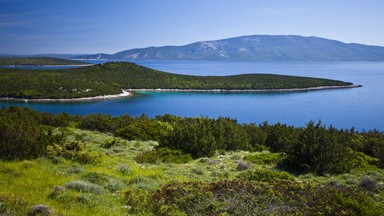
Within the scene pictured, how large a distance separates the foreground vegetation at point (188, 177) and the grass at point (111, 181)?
1.0 inches

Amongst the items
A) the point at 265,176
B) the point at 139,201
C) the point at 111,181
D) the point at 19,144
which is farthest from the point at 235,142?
the point at 139,201

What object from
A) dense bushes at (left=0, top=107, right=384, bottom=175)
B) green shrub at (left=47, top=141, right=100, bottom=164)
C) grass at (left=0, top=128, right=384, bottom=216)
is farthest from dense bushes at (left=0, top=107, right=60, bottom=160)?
grass at (left=0, top=128, right=384, bottom=216)

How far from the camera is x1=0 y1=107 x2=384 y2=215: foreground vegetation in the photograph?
7102mm

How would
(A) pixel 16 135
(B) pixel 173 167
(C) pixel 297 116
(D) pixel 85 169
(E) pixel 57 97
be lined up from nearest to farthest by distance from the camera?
(D) pixel 85 169, (A) pixel 16 135, (B) pixel 173 167, (C) pixel 297 116, (E) pixel 57 97

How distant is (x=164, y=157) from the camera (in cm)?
1447

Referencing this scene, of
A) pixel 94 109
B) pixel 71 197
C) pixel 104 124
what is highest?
pixel 71 197

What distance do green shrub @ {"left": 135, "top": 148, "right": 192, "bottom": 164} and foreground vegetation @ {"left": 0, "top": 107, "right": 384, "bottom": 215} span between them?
0.16 ft

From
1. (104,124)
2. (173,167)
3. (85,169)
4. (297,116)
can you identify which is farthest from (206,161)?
(297,116)

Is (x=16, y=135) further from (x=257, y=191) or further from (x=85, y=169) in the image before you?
(x=257, y=191)

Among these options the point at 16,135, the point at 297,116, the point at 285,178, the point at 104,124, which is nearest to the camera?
the point at 285,178

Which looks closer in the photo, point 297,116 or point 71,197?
point 71,197

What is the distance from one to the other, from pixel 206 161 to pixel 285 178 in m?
4.57

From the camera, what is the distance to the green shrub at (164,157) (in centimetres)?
1414

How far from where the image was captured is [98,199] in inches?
304
